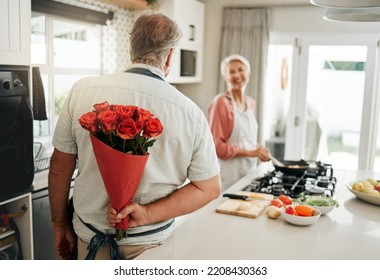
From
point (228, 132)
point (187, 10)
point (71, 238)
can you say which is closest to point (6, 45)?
point (71, 238)

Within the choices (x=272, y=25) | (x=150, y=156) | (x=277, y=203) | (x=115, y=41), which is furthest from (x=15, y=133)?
(x=272, y=25)

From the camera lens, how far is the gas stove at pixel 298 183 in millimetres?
1932

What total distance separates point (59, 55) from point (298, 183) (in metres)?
1.71

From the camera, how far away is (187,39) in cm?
345

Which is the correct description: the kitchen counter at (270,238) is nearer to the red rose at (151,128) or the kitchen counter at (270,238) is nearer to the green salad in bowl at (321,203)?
the green salad in bowl at (321,203)

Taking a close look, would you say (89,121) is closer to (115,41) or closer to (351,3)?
(351,3)

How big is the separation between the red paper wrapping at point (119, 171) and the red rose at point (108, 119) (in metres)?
0.05

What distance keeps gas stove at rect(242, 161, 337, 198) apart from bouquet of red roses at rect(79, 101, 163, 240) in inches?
37.8

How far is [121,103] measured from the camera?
46.0 inches

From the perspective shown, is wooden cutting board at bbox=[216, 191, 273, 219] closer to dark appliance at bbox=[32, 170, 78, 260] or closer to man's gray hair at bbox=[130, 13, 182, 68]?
man's gray hair at bbox=[130, 13, 182, 68]

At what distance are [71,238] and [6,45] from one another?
0.89 m

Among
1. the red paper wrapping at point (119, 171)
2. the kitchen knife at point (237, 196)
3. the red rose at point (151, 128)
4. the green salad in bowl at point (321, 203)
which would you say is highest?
the red rose at point (151, 128)

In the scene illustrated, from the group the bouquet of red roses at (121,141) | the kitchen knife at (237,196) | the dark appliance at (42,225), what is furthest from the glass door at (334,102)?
the bouquet of red roses at (121,141)

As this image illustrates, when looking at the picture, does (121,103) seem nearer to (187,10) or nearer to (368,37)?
(187,10)
